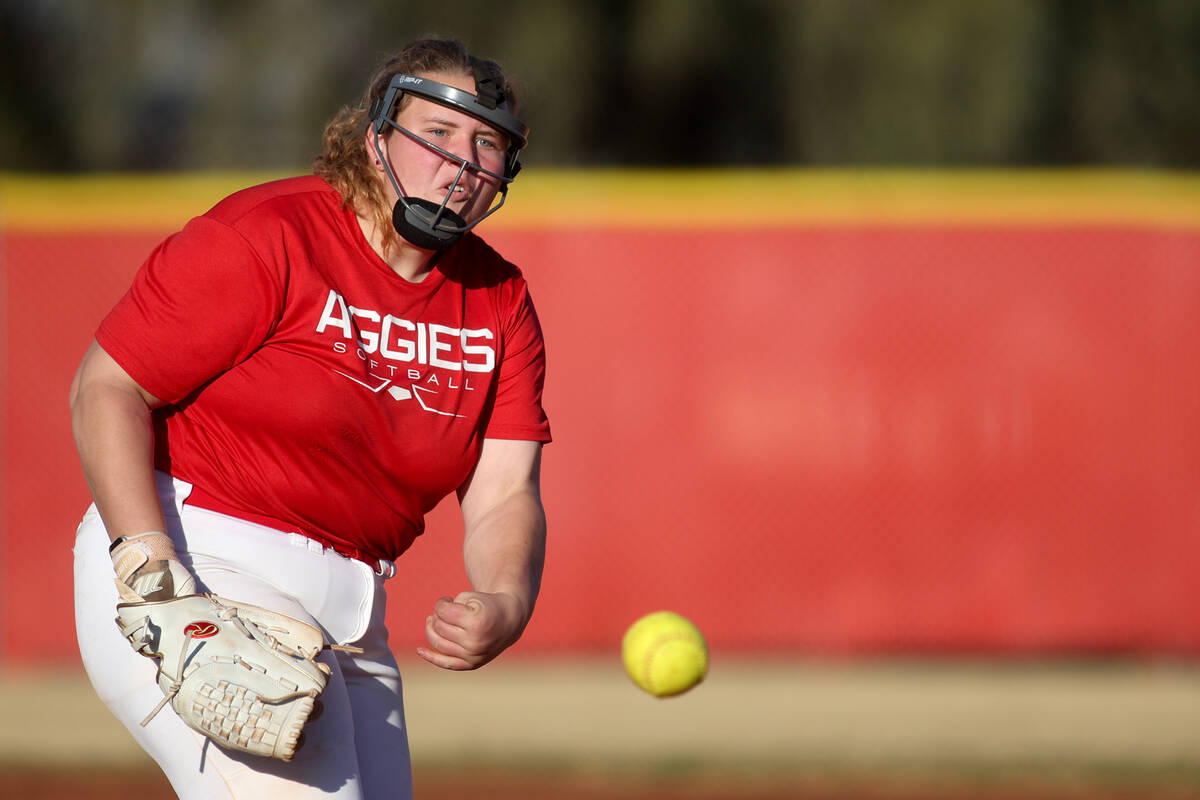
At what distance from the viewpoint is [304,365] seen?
2529 millimetres

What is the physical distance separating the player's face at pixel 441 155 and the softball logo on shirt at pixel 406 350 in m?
0.24

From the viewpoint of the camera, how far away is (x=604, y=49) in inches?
457

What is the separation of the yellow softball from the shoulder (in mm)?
1646

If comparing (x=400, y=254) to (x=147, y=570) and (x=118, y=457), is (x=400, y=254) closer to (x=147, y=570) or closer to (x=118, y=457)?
(x=118, y=457)

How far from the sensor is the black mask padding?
8.54ft

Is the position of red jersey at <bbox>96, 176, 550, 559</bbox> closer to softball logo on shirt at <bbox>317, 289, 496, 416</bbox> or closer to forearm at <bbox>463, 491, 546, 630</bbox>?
softball logo on shirt at <bbox>317, 289, 496, 416</bbox>

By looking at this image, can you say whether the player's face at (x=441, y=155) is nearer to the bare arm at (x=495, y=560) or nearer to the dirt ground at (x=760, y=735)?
the bare arm at (x=495, y=560)

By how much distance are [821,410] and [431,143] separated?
18.8 feet

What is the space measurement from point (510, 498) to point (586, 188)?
18.1ft

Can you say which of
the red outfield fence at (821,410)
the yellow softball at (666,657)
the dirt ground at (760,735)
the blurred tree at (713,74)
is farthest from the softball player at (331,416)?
the blurred tree at (713,74)

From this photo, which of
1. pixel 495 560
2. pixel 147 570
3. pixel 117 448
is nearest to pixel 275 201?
pixel 117 448

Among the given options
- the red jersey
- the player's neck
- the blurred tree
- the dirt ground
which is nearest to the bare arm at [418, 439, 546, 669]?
the red jersey

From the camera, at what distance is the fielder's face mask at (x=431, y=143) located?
8.55 feet

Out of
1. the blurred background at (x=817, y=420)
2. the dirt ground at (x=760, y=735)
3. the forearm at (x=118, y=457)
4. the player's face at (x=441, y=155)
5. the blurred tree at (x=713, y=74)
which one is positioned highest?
the blurred tree at (x=713, y=74)
